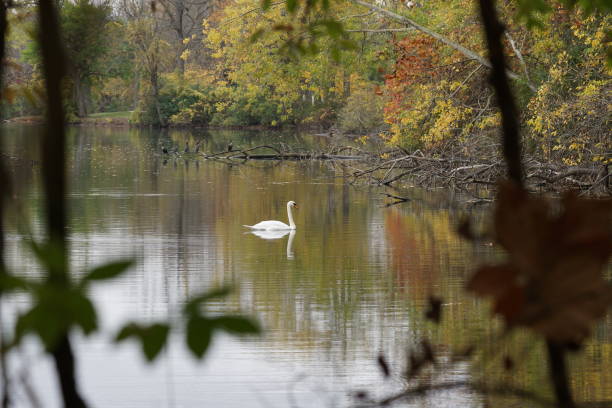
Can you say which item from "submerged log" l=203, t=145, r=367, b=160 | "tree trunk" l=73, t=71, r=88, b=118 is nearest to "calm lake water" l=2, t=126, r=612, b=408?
"submerged log" l=203, t=145, r=367, b=160

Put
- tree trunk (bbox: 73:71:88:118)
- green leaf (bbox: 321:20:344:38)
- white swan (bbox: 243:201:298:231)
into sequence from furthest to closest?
tree trunk (bbox: 73:71:88:118), white swan (bbox: 243:201:298:231), green leaf (bbox: 321:20:344:38)

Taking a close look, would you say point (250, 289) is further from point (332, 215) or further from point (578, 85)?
point (578, 85)

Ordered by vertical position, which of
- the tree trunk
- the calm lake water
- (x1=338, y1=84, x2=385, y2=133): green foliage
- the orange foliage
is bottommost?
the calm lake water

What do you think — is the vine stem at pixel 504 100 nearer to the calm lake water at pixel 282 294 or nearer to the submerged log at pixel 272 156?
the calm lake water at pixel 282 294

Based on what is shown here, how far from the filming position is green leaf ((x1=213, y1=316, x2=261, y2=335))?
1.57 metres

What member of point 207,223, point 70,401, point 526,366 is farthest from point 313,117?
point 70,401

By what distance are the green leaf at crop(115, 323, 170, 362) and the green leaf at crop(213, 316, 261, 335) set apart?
0.12 meters

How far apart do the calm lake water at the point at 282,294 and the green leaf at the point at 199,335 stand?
0.03m

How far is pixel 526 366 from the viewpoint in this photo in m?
8.07

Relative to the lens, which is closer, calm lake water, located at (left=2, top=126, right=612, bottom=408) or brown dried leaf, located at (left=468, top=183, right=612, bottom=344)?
brown dried leaf, located at (left=468, top=183, right=612, bottom=344)

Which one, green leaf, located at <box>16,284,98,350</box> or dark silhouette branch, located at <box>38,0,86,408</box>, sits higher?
dark silhouette branch, located at <box>38,0,86,408</box>

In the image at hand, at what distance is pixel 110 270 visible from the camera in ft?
5.11

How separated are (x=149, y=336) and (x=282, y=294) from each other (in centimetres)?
997

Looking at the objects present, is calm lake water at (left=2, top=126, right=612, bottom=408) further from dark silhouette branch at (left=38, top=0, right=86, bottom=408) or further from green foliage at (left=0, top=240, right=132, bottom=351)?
dark silhouette branch at (left=38, top=0, right=86, bottom=408)
